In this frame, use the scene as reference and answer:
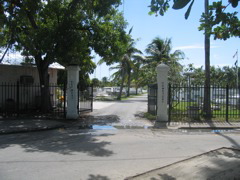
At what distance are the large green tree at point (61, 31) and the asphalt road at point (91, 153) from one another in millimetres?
4667

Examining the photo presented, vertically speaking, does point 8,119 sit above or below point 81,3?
below

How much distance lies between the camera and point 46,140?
895cm

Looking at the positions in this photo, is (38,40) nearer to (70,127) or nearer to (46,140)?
(70,127)

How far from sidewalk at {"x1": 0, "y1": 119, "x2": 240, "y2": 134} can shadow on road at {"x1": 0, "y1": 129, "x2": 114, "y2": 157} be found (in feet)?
3.05

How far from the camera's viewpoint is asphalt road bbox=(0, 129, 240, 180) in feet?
17.6

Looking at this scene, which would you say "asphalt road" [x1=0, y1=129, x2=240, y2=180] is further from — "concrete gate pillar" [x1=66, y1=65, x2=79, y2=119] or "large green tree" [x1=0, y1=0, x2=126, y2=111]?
"large green tree" [x1=0, y1=0, x2=126, y2=111]

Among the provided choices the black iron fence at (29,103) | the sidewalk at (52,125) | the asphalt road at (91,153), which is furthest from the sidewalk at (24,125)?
the black iron fence at (29,103)

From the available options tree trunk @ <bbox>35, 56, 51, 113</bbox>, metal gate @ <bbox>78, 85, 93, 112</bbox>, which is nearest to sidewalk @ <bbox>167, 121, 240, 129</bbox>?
metal gate @ <bbox>78, 85, 93, 112</bbox>

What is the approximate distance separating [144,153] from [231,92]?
10365 millimetres

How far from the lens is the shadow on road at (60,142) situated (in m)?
7.36

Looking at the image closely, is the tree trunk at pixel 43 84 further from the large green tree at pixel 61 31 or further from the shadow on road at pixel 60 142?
the shadow on road at pixel 60 142

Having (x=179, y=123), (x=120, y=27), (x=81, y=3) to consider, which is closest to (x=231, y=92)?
(x=179, y=123)

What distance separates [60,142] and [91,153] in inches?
77.2

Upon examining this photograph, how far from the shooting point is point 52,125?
11953mm
